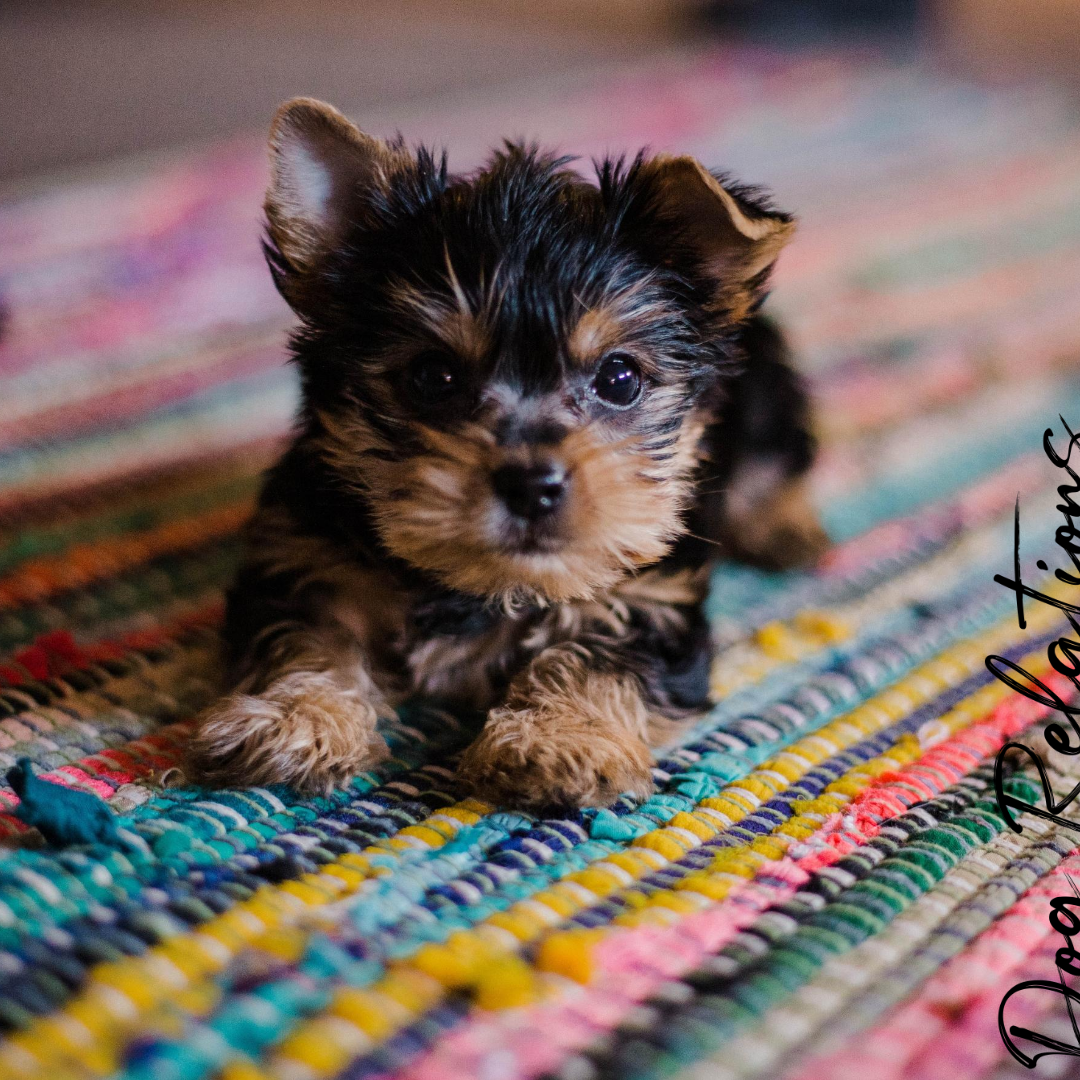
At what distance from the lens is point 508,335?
1622 millimetres

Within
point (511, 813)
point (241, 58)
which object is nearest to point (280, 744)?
point (511, 813)

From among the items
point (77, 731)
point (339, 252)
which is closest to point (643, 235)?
point (339, 252)

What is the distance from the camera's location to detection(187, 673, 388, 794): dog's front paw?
1.52m

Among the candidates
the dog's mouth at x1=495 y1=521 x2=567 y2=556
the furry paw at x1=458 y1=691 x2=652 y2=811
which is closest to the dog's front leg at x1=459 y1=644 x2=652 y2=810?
the furry paw at x1=458 y1=691 x2=652 y2=811

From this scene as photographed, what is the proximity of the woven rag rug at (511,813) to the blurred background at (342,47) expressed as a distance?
169 centimetres

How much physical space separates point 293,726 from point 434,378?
54 cm

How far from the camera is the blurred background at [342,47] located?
5.03m

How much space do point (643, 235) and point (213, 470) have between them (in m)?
1.33

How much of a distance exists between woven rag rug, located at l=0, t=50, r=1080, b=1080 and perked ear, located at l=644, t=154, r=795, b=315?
658 millimetres

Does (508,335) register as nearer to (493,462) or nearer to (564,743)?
(493,462)

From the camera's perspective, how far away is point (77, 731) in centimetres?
166

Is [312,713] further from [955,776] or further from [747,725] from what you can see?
[955,776]

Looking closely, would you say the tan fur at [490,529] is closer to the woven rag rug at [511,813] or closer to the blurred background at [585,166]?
the woven rag rug at [511,813]

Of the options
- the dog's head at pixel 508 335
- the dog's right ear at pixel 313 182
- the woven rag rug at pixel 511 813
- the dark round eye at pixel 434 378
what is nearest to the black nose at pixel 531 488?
the dog's head at pixel 508 335
